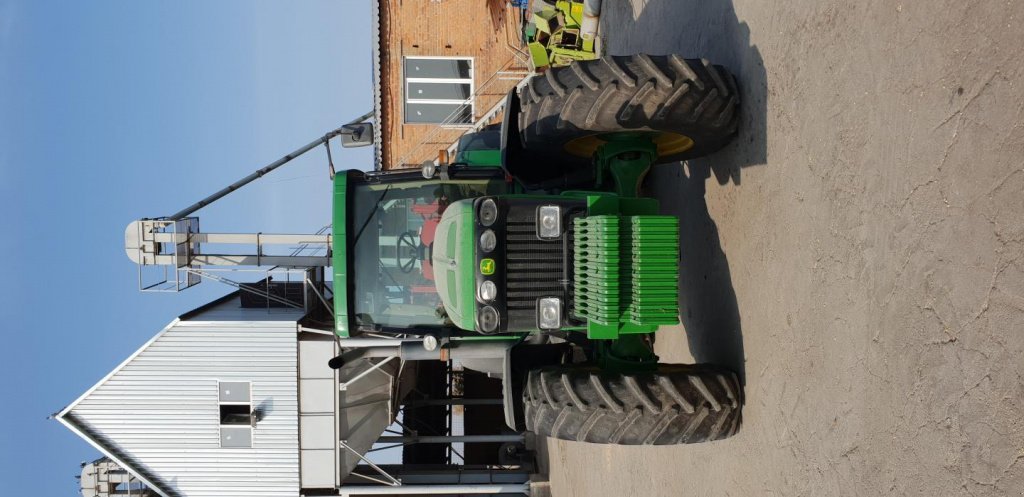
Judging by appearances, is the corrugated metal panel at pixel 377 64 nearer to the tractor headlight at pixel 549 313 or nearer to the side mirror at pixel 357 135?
the side mirror at pixel 357 135

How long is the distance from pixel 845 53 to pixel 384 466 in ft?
38.1

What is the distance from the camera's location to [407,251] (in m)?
5.24

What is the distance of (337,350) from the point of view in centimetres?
1081

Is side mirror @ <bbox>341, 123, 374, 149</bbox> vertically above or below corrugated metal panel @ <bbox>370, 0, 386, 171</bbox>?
below

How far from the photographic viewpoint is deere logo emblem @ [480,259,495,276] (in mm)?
4488

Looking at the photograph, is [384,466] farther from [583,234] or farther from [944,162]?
[944,162]

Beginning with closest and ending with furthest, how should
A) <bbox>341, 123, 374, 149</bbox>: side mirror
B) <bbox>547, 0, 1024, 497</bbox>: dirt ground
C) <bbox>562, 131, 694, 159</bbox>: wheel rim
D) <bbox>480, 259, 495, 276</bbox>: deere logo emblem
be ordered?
<bbox>547, 0, 1024, 497</bbox>: dirt ground
<bbox>480, 259, 495, 276</bbox>: deere logo emblem
<bbox>562, 131, 694, 159</bbox>: wheel rim
<bbox>341, 123, 374, 149</bbox>: side mirror

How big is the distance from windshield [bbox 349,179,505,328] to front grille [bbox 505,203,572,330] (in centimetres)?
85

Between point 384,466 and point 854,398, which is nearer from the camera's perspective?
point 854,398

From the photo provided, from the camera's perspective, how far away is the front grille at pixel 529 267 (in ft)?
15.0

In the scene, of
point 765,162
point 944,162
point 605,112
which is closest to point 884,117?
point 944,162

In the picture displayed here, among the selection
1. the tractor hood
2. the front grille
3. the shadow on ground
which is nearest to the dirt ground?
the shadow on ground

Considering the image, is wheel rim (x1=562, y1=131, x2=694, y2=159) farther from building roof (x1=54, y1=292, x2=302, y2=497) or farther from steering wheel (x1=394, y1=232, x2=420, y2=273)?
building roof (x1=54, y1=292, x2=302, y2=497)

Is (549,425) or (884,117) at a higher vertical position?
(884,117)
